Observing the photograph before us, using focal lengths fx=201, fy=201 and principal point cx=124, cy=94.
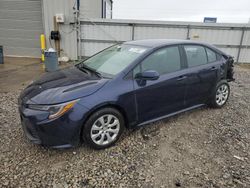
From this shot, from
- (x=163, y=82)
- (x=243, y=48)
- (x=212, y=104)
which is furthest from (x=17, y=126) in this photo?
(x=243, y=48)

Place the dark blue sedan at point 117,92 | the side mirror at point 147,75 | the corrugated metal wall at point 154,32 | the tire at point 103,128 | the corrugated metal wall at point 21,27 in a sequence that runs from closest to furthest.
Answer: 1. the dark blue sedan at point 117,92
2. the tire at point 103,128
3. the side mirror at point 147,75
4. the corrugated metal wall at point 21,27
5. the corrugated metal wall at point 154,32

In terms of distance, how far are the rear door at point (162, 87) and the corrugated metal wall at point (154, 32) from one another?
615 centimetres

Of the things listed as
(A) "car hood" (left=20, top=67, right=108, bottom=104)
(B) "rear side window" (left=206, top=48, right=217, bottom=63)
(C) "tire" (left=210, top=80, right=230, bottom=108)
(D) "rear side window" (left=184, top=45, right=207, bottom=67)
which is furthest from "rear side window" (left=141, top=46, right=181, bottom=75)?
(C) "tire" (left=210, top=80, right=230, bottom=108)

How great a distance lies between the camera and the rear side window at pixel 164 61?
3096 mm

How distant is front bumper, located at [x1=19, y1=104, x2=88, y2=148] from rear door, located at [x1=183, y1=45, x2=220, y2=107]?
6.58 feet

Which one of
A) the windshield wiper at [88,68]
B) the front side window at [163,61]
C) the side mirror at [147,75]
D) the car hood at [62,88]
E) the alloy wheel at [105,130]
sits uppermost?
the front side window at [163,61]

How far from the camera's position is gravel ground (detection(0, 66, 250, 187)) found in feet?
7.60

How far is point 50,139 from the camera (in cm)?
247

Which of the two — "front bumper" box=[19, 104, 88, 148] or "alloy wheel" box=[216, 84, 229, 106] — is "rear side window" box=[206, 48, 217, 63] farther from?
"front bumper" box=[19, 104, 88, 148]

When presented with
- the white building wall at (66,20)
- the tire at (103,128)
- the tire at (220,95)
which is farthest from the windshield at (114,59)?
the white building wall at (66,20)

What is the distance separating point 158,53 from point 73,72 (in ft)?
4.61

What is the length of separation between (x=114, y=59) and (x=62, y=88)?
1.05 meters

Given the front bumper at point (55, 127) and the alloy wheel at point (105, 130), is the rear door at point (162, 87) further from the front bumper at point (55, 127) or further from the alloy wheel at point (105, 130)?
the front bumper at point (55, 127)

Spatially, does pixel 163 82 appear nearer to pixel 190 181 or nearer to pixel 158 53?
pixel 158 53
